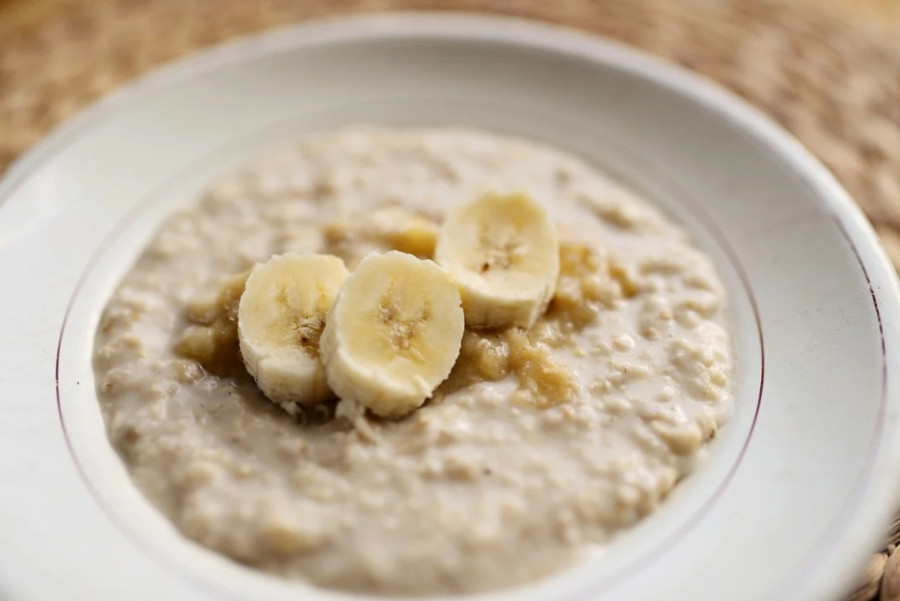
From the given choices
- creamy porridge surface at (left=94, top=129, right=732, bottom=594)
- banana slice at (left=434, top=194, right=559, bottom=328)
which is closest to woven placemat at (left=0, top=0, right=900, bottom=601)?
creamy porridge surface at (left=94, top=129, right=732, bottom=594)

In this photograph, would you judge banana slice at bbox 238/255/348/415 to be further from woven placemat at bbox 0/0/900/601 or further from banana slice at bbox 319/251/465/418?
woven placemat at bbox 0/0/900/601

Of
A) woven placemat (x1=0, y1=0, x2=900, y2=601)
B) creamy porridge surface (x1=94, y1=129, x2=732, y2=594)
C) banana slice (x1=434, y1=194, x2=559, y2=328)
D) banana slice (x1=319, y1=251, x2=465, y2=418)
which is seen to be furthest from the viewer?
woven placemat (x1=0, y1=0, x2=900, y2=601)

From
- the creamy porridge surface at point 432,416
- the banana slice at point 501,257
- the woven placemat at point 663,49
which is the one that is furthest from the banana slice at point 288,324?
the woven placemat at point 663,49

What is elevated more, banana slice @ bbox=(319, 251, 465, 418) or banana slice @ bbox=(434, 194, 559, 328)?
banana slice @ bbox=(434, 194, 559, 328)

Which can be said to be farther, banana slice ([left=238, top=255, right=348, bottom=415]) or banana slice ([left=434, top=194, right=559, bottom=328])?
banana slice ([left=434, top=194, right=559, bottom=328])

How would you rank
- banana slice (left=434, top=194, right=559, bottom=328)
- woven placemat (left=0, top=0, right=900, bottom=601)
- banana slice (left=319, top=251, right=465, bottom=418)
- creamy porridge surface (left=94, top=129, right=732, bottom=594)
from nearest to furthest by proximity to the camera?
1. creamy porridge surface (left=94, top=129, right=732, bottom=594)
2. banana slice (left=319, top=251, right=465, bottom=418)
3. banana slice (left=434, top=194, right=559, bottom=328)
4. woven placemat (left=0, top=0, right=900, bottom=601)

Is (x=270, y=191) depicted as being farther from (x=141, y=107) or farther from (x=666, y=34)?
(x=666, y=34)
